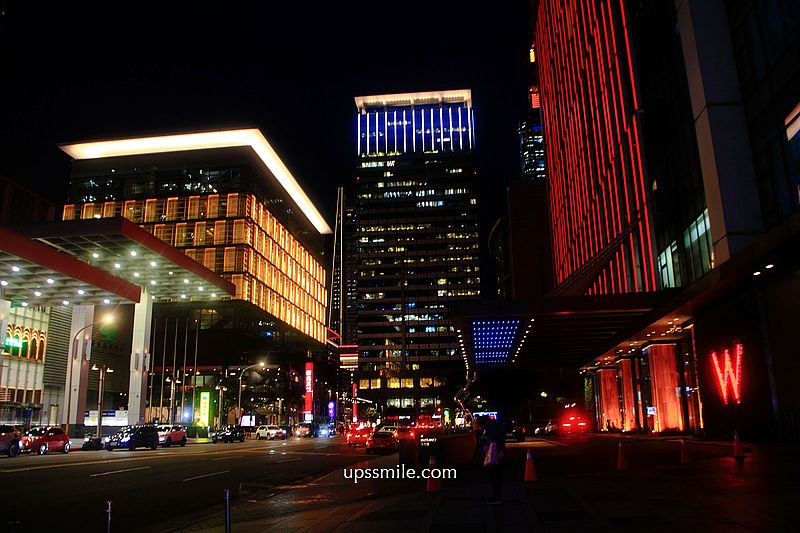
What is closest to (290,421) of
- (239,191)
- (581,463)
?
(239,191)

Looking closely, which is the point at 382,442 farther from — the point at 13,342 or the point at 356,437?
the point at 13,342

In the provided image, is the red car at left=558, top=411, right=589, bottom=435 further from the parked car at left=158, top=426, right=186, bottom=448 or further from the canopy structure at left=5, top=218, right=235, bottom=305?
the canopy structure at left=5, top=218, right=235, bottom=305

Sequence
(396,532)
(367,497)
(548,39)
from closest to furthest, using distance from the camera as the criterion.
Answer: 1. (396,532)
2. (367,497)
3. (548,39)

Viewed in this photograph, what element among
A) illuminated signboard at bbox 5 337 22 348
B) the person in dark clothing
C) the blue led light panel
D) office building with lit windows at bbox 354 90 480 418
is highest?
office building with lit windows at bbox 354 90 480 418

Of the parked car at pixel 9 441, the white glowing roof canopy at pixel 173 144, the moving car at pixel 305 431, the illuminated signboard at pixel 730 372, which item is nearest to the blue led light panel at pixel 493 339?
the illuminated signboard at pixel 730 372

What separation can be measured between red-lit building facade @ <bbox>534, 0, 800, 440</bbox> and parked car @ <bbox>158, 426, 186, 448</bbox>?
34713mm

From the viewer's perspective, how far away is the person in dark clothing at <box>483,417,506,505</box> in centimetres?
1273

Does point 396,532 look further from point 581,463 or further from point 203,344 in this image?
point 203,344

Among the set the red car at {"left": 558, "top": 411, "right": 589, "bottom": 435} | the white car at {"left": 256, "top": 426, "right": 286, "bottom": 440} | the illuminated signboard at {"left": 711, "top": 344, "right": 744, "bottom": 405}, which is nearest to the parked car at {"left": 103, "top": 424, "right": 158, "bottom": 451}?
the white car at {"left": 256, "top": 426, "right": 286, "bottom": 440}

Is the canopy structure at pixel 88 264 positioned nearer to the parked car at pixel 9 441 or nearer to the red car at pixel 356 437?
the parked car at pixel 9 441

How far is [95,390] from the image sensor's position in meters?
78.8

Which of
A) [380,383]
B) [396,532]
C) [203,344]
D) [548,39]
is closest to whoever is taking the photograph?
[396,532]

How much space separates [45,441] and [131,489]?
26.7 meters

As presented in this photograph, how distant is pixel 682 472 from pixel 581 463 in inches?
213
